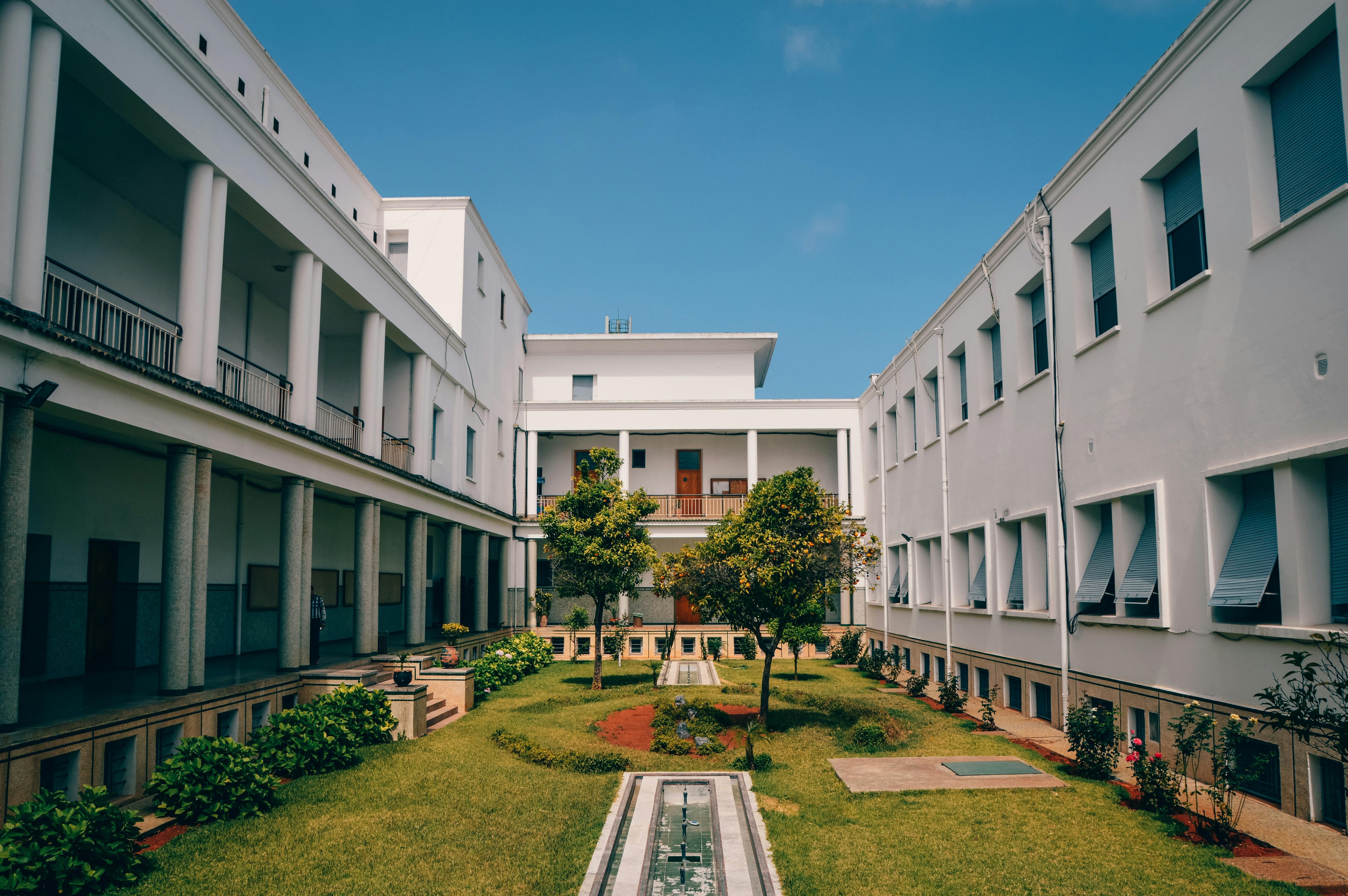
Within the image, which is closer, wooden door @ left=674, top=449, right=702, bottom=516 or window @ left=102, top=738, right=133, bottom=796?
window @ left=102, top=738, right=133, bottom=796

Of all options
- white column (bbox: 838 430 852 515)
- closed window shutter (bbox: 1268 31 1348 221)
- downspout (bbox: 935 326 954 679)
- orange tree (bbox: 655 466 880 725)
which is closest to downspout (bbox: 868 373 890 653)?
white column (bbox: 838 430 852 515)

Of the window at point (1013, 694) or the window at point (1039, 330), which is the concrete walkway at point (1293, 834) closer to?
the window at point (1013, 694)

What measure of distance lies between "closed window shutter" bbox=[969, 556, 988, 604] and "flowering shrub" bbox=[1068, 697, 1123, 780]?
20.9 ft

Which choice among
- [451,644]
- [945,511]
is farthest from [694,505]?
[945,511]

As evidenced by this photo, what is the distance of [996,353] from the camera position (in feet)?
55.5

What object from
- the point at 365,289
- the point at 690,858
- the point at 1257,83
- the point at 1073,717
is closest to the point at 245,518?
the point at 365,289

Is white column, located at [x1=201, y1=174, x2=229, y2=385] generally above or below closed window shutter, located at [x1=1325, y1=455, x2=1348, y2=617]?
above

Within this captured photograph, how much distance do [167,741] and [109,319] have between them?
20.8 feet

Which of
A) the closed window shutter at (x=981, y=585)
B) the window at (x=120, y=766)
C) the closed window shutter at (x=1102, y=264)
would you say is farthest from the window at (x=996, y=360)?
the window at (x=120, y=766)

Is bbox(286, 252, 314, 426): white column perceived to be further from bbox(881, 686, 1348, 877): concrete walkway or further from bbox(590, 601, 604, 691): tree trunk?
bbox(881, 686, 1348, 877): concrete walkway

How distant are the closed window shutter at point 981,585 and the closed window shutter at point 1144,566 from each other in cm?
533

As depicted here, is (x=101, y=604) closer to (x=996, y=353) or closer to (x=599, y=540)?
(x=599, y=540)

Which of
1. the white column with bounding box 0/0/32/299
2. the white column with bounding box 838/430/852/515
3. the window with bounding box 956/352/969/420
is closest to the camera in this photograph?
the white column with bounding box 0/0/32/299

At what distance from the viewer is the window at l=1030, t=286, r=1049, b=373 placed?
14.7m
